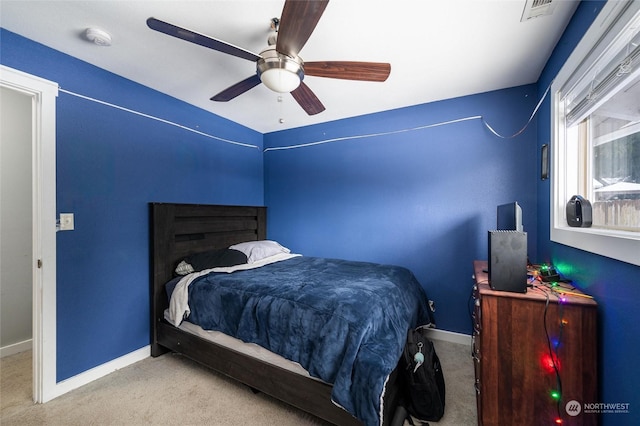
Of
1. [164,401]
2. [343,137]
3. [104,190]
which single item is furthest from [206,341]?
[343,137]

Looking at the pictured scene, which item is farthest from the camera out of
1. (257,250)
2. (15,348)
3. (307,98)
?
(257,250)

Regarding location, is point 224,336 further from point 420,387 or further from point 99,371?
point 420,387

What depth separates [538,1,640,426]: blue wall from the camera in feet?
3.03

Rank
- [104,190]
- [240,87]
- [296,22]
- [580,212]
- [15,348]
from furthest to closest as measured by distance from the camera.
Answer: [15,348], [104,190], [240,87], [580,212], [296,22]

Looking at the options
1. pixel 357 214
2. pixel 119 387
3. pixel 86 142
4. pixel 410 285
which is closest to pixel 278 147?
pixel 357 214

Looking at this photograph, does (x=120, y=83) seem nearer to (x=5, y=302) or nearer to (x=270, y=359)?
(x=5, y=302)

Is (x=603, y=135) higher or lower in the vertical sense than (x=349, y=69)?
lower

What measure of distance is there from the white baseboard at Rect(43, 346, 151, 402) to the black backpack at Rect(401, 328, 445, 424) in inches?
90.7

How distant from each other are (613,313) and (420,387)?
102 cm

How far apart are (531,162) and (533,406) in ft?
6.60

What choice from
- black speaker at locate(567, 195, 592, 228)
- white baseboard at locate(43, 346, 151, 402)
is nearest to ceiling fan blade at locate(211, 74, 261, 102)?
black speaker at locate(567, 195, 592, 228)

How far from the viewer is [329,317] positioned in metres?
1.53

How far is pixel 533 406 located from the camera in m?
1.20

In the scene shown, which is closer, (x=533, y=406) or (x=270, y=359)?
(x=533, y=406)
